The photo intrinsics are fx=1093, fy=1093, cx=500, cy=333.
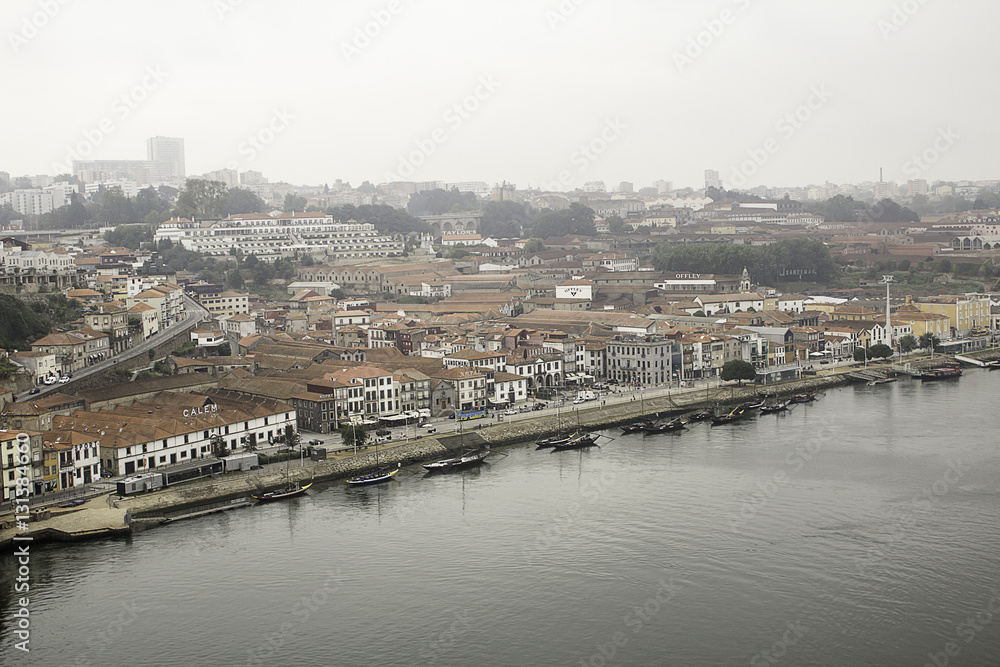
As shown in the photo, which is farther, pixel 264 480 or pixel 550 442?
pixel 550 442

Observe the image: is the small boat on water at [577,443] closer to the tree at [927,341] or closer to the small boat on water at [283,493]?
the small boat on water at [283,493]

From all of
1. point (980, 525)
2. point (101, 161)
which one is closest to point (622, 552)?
point (980, 525)

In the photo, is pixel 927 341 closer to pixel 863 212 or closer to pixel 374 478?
pixel 374 478

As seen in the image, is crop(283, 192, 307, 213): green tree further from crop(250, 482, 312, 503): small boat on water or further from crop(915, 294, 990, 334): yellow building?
crop(250, 482, 312, 503): small boat on water

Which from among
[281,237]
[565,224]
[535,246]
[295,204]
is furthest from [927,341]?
[295,204]

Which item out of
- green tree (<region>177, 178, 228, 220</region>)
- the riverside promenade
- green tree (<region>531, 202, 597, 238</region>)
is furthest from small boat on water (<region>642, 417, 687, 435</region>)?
green tree (<region>531, 202, 597, 238</region>)

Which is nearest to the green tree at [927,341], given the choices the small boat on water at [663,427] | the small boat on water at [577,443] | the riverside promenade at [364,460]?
the riverside promenade at [364,460]

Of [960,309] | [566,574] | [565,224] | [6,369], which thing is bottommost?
[566,574]

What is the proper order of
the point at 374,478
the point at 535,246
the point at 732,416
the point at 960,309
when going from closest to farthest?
the point at 374,478 < the point at 732,416 < the point at 960,309 < the point at 535,246
